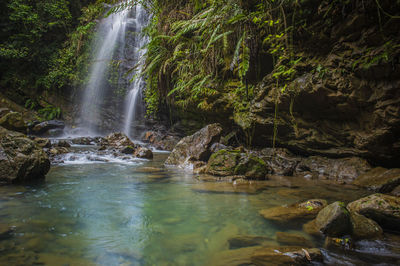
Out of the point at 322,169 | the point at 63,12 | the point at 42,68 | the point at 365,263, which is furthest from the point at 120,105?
the point at 365,263

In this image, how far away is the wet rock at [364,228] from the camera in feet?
6.11

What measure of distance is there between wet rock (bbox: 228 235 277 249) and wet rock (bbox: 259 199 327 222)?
0.49 meters

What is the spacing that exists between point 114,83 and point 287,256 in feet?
51.6

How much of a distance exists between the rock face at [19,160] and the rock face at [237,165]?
129 inches

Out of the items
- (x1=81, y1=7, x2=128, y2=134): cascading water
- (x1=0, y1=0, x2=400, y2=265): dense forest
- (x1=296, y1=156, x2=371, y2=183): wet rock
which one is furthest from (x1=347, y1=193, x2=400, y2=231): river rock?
(x1=81, y1=7, x2=128, y2=134): cascading water

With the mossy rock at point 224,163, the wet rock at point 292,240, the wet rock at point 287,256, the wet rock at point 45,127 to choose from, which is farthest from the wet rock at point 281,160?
the wet rock at point 45,127

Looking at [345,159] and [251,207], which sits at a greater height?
[345,159]

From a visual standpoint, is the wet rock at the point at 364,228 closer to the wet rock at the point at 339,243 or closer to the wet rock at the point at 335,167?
the wet rock at the point at 339,243

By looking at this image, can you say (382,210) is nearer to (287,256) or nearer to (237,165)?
(287,256)

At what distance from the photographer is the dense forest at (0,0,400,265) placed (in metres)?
1.80

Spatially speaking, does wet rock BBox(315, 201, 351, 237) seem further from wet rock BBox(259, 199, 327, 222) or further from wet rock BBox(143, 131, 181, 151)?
wet rock BBox(143, 131, 181, 151)

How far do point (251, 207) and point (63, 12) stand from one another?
18681 millimetres

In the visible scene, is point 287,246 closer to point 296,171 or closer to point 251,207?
point 251,207

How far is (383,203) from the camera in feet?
6.89
